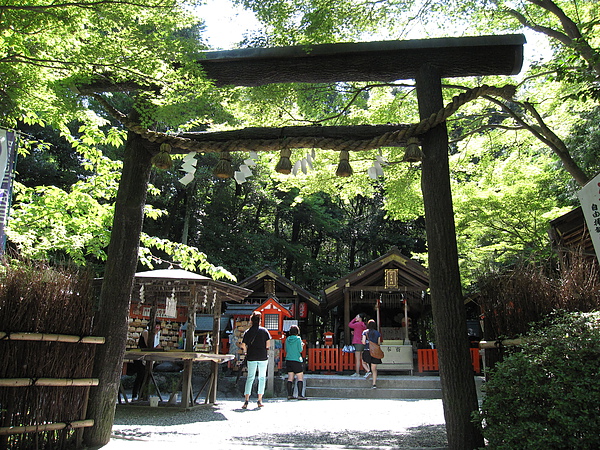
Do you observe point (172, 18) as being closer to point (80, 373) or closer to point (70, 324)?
point (70, 324)

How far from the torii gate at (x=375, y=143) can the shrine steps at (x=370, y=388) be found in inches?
296

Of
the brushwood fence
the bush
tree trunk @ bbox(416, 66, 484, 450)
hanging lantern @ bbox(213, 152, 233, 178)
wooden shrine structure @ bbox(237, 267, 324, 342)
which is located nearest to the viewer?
the bush

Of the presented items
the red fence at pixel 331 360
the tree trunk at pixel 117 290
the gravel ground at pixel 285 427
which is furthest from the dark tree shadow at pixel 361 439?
the red fence at pixel 331 360

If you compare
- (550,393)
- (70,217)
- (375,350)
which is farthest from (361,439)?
(70,217)

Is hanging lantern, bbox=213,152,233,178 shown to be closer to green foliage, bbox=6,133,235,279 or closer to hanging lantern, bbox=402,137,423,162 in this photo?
hanging lantern, bbox=402,137,423,162

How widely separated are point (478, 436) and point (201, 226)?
899 inches

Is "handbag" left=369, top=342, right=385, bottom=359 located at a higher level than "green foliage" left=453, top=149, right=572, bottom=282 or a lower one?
lower

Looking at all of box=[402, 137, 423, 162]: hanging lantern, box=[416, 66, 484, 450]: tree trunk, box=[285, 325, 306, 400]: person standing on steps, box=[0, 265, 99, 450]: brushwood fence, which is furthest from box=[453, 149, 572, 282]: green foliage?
box=[0, 265, 99, 450]: brushwood fence

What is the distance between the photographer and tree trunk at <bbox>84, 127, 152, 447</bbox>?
16.0ft

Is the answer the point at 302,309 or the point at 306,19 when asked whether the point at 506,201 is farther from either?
the point at 302,309

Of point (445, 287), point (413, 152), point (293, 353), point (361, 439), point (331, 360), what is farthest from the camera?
point (331, 360)

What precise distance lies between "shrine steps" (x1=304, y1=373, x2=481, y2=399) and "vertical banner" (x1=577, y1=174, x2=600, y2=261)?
7.48m

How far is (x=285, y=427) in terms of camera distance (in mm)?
6688

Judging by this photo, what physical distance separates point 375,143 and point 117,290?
3.32 m
